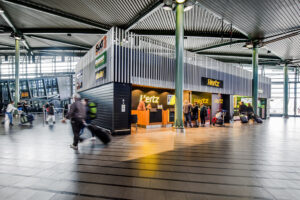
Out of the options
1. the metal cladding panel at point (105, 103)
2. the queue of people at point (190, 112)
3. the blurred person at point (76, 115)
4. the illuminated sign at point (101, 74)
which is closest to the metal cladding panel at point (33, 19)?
the illuminated sign at point (101, 74)

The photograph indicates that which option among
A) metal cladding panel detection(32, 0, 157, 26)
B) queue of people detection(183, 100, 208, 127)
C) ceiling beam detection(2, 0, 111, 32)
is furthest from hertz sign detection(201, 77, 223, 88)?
ceiling beam detection(2, 0, 111, 32)

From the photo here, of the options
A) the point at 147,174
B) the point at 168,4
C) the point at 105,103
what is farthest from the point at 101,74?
the point at 147,174

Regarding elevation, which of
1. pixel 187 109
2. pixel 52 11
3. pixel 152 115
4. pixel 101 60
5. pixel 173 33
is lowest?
pixel 152 115

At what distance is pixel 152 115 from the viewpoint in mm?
9742

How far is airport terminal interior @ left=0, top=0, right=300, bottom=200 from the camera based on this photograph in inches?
99.8

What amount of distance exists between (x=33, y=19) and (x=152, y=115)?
37.8ft

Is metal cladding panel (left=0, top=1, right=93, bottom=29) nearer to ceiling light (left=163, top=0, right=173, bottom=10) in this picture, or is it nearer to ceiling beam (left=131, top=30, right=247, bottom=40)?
ceiling beam (left=131, top=30, right=247, bottom=40)

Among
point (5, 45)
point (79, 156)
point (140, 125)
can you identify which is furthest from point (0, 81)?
point (79, 156)

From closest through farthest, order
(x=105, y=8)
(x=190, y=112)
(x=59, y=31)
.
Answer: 1. (x=105, y=8)
2. (x=190, y=112)
3. (x=59, y=31)

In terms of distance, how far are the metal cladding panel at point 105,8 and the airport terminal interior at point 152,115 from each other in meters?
0.07

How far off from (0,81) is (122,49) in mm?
23394

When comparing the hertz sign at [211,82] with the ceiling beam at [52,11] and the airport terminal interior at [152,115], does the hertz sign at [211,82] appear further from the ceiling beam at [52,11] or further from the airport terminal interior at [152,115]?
the ceiling beam at [52,11]

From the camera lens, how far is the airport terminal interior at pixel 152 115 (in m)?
2.54

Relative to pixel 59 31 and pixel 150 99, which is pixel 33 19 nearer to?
pixel 59 31
